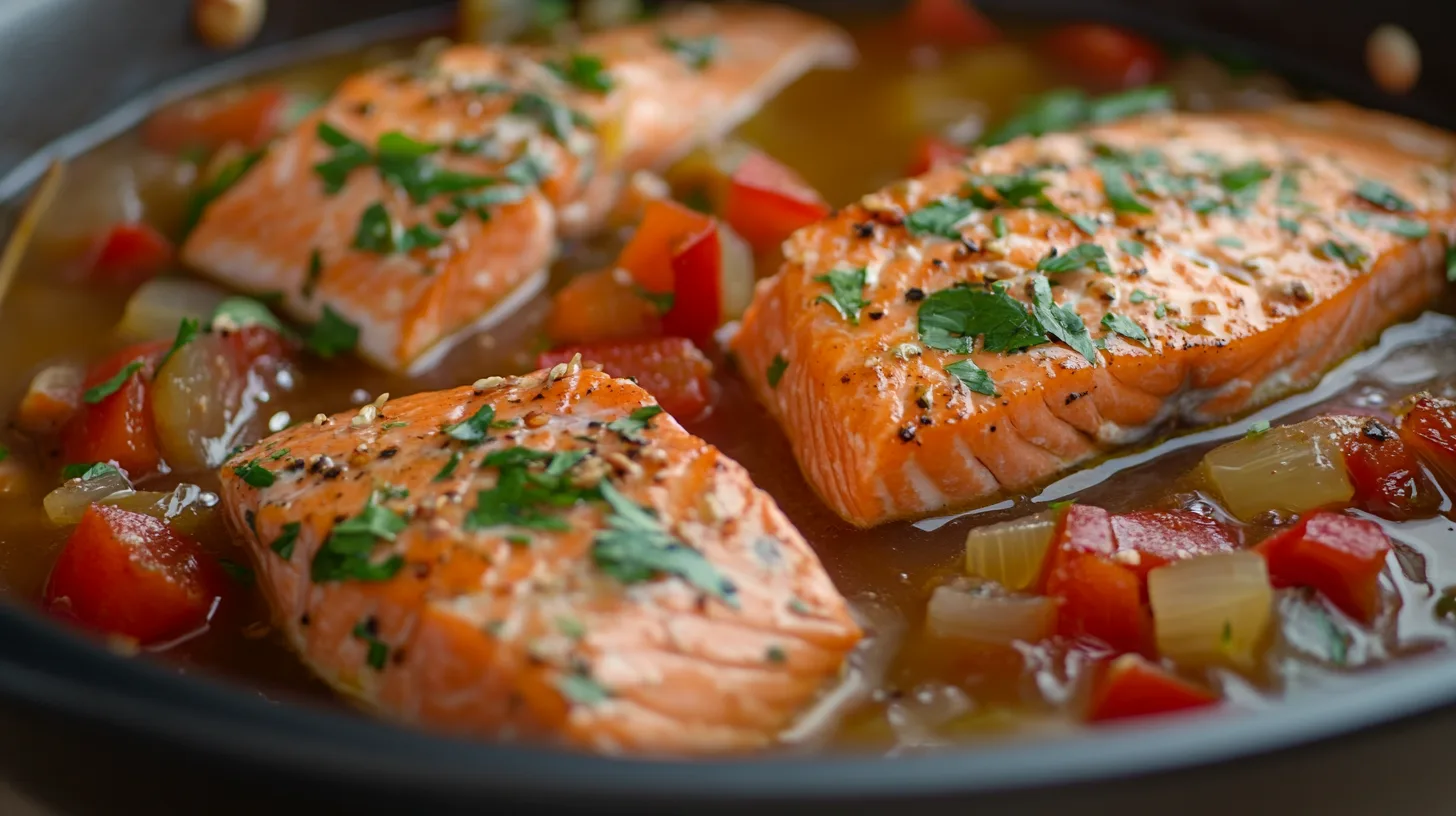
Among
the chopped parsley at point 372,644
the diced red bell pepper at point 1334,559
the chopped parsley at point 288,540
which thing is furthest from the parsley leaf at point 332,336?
the diced red bell pepper at point 1334,559

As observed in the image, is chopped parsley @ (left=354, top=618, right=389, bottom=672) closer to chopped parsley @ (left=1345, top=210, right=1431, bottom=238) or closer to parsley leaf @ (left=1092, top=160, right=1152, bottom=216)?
parsley leaf @ (left=1092, top=160, right=1152, bottom=216)

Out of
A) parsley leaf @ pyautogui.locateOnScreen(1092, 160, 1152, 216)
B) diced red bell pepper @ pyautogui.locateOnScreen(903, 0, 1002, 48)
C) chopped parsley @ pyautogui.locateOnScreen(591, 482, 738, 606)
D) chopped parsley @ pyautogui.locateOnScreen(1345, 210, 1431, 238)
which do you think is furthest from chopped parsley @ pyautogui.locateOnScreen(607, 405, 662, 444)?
diced red bell pepper @ pyautogui.locateOnScreen(903, 0, 1002, 48)

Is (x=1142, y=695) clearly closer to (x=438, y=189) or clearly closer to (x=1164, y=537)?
(x=1164, y=537)

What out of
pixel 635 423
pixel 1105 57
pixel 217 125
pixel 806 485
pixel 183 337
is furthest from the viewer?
pixel 1105 57

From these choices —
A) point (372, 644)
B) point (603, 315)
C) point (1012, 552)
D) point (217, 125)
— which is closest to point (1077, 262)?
point (1012, 552)

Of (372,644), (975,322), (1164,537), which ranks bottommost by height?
(372,644)

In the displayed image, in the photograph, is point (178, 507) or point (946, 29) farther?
point (946, 29)

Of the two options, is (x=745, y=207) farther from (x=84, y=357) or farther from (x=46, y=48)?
(x=46, y=48)
